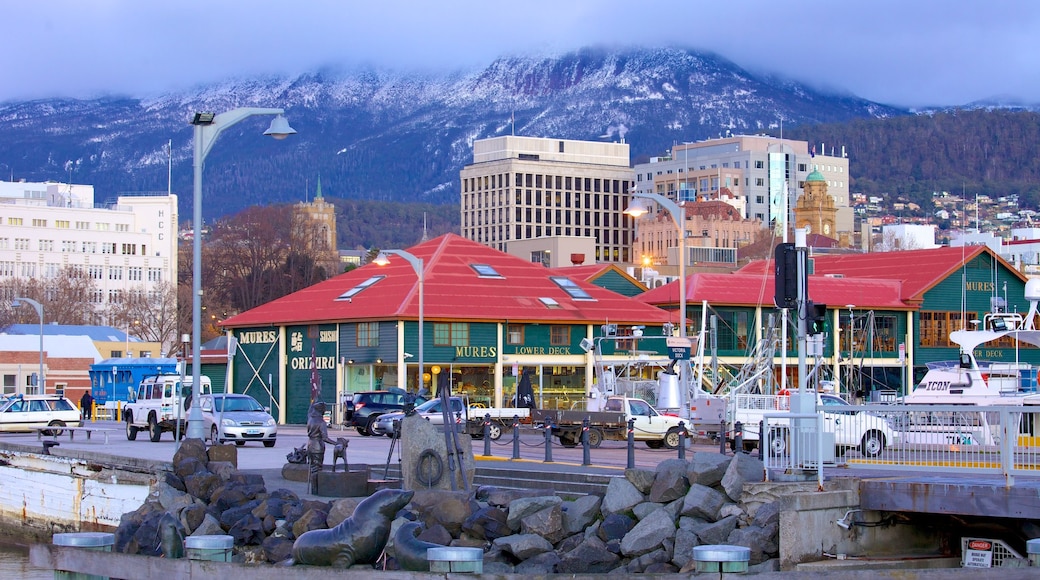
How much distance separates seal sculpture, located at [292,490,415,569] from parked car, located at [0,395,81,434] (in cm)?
3212

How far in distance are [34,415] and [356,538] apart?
1325 inches

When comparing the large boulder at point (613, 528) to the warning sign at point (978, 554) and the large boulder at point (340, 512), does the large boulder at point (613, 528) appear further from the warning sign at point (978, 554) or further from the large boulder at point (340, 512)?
the warning sign at point (978, 554)

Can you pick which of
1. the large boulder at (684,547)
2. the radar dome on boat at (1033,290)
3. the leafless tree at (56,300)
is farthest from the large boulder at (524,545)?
the leafless tree at (56,300)

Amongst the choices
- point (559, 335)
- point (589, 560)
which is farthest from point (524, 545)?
point (559, 335)

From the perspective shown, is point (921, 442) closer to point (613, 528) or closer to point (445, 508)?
point (613, 528)

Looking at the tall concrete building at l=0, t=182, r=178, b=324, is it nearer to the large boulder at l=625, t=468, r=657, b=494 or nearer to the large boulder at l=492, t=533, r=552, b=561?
the large boulder at l=625, t=468, r=657, b=494

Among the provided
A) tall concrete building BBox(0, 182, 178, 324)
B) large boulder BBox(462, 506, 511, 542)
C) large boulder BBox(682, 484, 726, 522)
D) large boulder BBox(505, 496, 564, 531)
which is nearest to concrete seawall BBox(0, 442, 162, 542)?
large boulder BBox(462, 506, 511, 542)

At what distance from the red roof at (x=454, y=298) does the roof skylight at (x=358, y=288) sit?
0.33 meters

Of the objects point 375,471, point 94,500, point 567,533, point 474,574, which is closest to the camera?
point 474,574

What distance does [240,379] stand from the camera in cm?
7044

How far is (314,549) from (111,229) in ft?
566

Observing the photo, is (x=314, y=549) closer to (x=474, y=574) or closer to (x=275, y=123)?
(x=474, y=574)

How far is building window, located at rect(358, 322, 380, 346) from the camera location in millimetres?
62688

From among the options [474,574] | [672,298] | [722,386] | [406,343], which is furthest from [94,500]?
[672,298]
